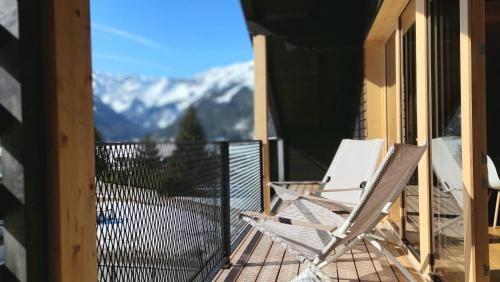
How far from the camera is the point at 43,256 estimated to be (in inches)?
33.1

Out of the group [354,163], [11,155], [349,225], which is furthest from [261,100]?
[11,155]

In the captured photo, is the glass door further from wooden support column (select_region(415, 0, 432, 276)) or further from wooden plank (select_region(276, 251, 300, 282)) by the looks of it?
wooden plank (select_region(276, 251, 300, 282))

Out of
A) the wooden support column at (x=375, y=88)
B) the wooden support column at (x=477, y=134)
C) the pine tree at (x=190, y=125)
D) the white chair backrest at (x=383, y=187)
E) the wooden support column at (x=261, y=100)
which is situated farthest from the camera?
the pine tree at (x=190, y=125)

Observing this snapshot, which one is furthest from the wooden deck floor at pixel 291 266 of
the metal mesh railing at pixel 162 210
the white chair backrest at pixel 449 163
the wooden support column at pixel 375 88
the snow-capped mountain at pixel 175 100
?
the snow-capped mountain at pixel 175 100

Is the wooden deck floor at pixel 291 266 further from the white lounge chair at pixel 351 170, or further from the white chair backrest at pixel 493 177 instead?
the white chair backrest at pixel 493 177

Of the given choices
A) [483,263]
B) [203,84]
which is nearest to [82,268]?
[483,263]

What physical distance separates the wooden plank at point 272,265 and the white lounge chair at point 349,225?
1.37 feet

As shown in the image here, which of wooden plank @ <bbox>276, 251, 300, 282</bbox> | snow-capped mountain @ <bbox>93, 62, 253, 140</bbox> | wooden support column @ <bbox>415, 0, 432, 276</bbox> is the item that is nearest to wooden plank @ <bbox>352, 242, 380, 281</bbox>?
wooden support column @ <bbox>415, 0, 432, 276</bbox>

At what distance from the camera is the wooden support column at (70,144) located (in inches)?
33.4

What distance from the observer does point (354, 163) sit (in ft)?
11.2

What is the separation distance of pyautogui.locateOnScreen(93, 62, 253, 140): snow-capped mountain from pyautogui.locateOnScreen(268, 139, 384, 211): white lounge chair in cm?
552

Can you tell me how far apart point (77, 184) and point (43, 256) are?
171mm

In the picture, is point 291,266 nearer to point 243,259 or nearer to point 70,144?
point 243,259

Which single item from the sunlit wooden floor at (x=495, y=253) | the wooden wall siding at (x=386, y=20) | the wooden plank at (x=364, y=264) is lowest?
the wooden plank at (x=364, y=264)
